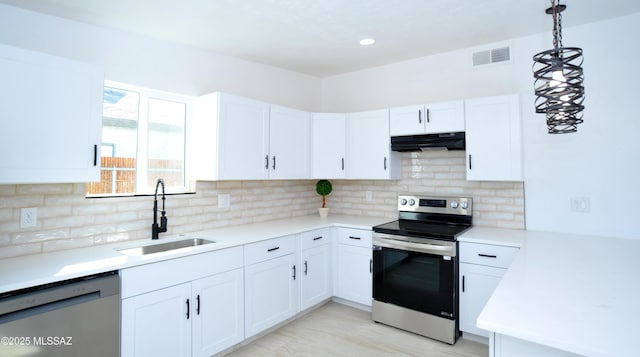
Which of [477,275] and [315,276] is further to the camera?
[315,276]

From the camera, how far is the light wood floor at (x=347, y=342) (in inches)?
106

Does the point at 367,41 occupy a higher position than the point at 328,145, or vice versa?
the point at 367,41

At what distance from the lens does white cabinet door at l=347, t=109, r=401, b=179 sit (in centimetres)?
362

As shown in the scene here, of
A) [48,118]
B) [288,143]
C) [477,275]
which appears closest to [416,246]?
[477,275]

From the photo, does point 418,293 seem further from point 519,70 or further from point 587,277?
point 519,70

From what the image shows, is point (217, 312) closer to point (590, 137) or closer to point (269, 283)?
point (269, 283)

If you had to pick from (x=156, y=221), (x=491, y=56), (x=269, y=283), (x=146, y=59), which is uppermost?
(x=491, y=56)

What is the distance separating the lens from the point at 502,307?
1.33 metres

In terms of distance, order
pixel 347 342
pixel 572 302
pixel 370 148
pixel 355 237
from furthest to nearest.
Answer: pixel 370 148 → pixel 355 237 → pixel 347 342 → pixel 572 302

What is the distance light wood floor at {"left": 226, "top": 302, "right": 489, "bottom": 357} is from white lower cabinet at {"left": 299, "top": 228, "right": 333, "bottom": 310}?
0.79 ft

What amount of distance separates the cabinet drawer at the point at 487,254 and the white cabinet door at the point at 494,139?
2.18 feet

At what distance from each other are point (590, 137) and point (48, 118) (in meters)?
4.00

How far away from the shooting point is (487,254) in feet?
8.95

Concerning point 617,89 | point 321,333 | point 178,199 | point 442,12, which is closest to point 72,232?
point 178,199
